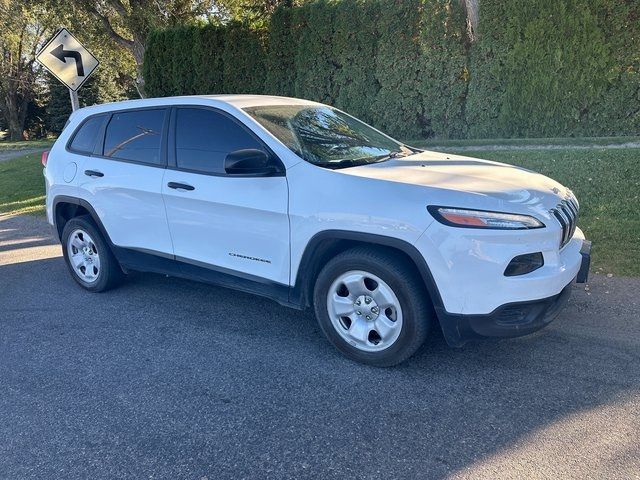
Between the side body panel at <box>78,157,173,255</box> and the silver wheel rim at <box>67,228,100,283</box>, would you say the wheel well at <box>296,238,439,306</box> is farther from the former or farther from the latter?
the silver wheel rim at <box>67,228,100,283</box>

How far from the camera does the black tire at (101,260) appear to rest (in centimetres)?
529

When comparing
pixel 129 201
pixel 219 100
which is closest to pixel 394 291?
pixel 219 100

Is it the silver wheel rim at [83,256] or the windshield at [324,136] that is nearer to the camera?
the windshield at [324,136]

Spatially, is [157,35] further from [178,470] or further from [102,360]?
[178,470]

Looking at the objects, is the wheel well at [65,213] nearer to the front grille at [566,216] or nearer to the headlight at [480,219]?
the headlight at [480,219]

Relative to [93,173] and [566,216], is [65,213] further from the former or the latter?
[566,216]

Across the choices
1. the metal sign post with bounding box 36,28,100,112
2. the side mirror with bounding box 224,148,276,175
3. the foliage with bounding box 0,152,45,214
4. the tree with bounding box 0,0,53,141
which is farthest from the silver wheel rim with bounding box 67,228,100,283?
the tree with bounding box 0,0,53,141

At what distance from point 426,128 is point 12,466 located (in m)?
10.8

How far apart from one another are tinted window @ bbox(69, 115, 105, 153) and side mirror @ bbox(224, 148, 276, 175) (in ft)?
7.08

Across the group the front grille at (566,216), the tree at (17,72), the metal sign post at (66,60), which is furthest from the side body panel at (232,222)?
the tree at (17,72)

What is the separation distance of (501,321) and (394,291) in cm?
68

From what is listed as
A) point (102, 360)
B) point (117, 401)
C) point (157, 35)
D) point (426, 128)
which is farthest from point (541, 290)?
point (157, 35)

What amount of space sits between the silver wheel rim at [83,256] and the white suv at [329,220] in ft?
0.16

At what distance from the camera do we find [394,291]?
3.49m
